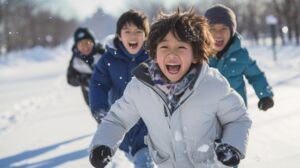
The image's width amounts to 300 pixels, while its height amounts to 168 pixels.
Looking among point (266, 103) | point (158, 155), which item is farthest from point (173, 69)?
A: point (266, 103)

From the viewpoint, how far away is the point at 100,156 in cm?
248

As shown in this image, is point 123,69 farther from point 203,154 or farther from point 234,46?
point 203,154

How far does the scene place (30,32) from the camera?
221ft

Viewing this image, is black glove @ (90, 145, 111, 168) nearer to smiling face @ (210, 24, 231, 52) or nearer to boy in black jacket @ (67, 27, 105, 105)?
smiling face @ (210, 24, 231, 52)

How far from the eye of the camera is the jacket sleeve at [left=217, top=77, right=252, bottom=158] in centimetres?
247

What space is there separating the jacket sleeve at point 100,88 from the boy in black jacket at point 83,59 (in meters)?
2.68

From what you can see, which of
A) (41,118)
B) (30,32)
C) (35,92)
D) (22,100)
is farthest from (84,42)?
(30,32)

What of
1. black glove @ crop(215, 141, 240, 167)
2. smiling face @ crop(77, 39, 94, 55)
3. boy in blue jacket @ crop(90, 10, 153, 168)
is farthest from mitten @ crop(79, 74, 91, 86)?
black glove @ crop(215, 141, 240, 167)

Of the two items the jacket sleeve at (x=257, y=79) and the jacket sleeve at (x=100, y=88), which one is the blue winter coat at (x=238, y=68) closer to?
the jacket sleeve at (x=257, y=79)

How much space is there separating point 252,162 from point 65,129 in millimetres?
3835

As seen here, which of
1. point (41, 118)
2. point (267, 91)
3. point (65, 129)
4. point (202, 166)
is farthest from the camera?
point (41, 118)

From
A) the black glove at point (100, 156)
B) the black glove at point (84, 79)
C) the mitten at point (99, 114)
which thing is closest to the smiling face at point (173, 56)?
the black glove at point (100, 156)

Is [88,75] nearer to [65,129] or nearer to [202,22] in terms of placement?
[65,129]

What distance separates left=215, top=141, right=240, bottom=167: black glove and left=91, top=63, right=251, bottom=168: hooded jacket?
0.21 ft
